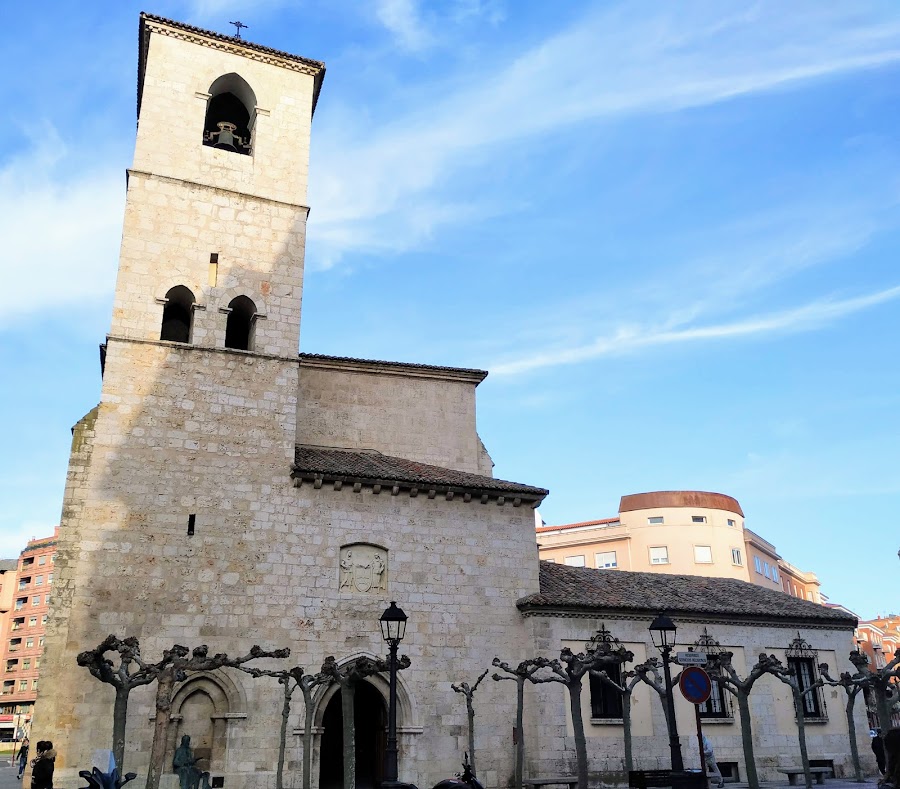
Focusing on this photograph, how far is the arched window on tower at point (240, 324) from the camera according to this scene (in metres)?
22.6

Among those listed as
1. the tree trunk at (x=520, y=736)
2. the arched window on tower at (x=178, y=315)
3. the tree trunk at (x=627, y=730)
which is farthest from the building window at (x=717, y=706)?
the arched window on tower at (x=178, y=315)

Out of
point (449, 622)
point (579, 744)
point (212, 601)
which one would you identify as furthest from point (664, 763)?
point (212, 601)

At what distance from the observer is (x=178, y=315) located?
23031 mm

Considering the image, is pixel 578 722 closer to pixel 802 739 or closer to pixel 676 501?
pixel 802 739

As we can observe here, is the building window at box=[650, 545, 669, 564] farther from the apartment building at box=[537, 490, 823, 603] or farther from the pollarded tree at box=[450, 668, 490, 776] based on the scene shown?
the pollarded tree at box=[450, 668, 490, 776]

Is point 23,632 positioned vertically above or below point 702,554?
below

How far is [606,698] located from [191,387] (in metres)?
13.9

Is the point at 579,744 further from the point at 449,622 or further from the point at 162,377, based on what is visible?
the point at 162,377

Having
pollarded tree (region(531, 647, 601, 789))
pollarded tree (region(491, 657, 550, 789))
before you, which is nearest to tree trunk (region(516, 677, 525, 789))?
pollarded tree (region(491, 657, 550, 789))

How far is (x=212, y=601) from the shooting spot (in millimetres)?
18953

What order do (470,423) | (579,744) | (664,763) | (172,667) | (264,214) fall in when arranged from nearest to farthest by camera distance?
(172,667) → (579,744) → (664,763) → (264,214) → (470,423)

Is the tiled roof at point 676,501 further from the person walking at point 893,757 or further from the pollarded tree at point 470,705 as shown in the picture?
the person walking at point 893,757

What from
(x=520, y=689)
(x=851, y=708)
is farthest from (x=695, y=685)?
(x=851, y=708)

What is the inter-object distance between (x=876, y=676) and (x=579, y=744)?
7447mm
